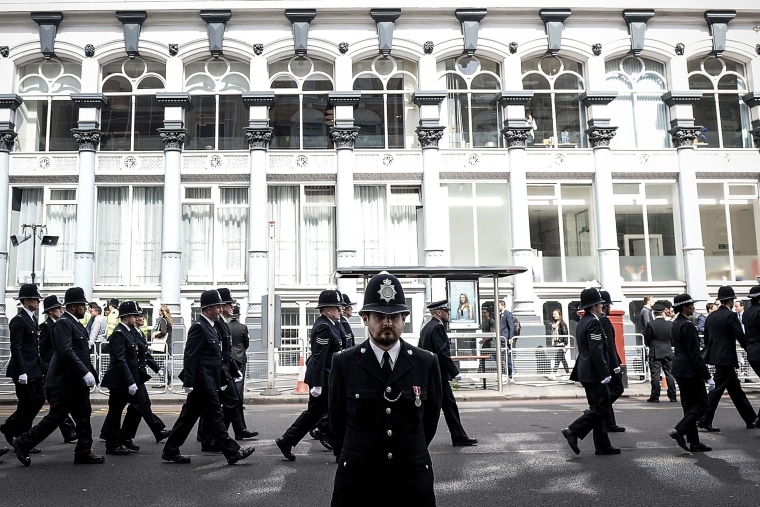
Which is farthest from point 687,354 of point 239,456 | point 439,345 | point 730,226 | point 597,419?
point 730,226

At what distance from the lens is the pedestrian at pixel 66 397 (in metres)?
8.98

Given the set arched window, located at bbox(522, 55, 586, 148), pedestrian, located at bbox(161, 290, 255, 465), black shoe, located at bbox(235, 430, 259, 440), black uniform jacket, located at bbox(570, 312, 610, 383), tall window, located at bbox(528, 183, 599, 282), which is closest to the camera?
pedestrian, located at bbox(161, 290, 255, 465)

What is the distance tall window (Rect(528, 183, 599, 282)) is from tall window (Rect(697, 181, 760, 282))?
13.4ft

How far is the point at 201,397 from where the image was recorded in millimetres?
8945

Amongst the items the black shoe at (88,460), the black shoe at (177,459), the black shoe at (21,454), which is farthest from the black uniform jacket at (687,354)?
the black shoe at (21,454)

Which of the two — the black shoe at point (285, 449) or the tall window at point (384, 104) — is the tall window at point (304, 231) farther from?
the black shoe at point (285, 449)

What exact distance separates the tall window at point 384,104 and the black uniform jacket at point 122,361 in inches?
623

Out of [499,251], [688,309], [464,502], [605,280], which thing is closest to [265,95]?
[499,251]

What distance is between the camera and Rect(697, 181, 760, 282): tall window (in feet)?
83.5

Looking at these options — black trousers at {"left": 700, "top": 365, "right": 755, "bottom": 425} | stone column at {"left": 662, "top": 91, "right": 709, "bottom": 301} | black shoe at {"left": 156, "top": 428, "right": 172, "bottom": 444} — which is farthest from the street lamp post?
stone column at {"left": 662, "top": 91, "right": 709, "bottom": 301}

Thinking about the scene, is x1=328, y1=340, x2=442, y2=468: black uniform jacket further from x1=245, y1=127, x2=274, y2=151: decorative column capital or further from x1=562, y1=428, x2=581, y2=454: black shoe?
x1=245, y1=127, x2=274, y2=151: decorative column capital

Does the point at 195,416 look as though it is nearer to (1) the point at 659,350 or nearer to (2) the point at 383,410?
(2) the point at 383,410

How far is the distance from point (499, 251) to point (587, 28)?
8.49m

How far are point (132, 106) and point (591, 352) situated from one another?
2035 centimetres
